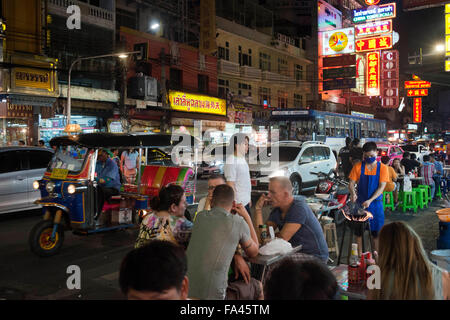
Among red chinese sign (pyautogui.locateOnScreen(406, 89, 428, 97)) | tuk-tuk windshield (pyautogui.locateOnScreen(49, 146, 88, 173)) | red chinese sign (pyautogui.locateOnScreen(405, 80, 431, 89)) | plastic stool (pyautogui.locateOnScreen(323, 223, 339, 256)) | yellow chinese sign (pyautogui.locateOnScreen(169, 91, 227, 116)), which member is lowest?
plastic stool (pyautogui.locateOnScreen(323, 223, 339, 256))

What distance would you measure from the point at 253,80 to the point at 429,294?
3355cm

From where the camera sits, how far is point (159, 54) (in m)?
25.8

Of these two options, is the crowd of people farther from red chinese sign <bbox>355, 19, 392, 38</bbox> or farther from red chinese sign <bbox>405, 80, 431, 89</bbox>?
red chinese sign <bbox>405, 80, 431, 89</bbox>

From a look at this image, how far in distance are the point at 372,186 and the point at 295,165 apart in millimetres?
7535

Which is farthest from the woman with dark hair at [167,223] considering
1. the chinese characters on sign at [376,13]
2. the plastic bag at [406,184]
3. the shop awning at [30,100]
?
the chinese characters on sign at [376,13]

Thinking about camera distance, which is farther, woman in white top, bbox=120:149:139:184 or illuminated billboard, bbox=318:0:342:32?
illuminated billboard, bbox=318:0:342:32

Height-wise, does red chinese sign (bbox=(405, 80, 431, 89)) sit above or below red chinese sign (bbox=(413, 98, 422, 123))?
above

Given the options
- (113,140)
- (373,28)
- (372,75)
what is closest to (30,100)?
(113,140)

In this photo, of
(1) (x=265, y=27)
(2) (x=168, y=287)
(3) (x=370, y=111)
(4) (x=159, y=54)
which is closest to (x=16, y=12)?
(4) (x=159, y=54)

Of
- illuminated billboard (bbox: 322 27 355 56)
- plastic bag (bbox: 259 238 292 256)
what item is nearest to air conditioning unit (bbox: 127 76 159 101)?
plastic bag (bbox: 259 238 292 256)

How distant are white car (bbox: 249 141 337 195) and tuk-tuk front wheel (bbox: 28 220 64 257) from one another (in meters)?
7.28

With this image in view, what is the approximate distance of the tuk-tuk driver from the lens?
26.2 feet

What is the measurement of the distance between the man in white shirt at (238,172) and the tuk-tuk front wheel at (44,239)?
3.31 m

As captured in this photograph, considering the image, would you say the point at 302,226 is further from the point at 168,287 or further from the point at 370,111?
the point at 370,111
